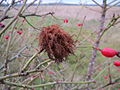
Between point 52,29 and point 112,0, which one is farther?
point 112,0

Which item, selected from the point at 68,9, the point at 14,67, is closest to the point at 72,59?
the point at 68,9

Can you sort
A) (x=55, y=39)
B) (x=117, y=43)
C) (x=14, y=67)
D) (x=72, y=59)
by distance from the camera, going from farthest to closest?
(x=117, y=43) < (x=72, y=59) < (x=14, y=67) < (x=55, y=39)

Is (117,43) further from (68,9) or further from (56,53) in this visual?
(56,53)

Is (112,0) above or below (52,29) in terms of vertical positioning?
above

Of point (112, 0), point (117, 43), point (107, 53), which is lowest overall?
point (117, 43)

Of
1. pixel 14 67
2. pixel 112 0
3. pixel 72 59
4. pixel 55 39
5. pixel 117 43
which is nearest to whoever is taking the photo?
pixel 55 39

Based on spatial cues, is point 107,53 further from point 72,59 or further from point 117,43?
point 117,43
